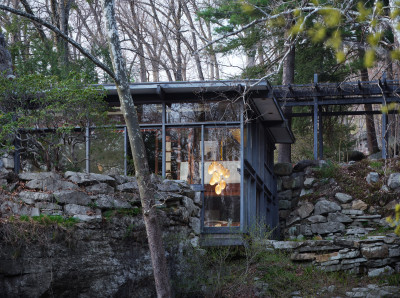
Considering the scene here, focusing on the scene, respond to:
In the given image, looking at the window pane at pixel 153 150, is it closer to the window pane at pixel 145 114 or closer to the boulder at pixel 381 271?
the window pane at pixel 145 114

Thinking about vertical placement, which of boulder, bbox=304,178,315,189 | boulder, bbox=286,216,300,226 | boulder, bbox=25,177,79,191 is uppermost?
boulder, bbox=25,177,79,191

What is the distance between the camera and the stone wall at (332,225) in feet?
41.1

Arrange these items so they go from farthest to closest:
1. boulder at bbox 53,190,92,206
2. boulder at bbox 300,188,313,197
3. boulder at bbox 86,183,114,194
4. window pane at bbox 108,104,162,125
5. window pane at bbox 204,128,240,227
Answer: boulder at bbox 300,188,313,197 < window pane at bbox 108,104,162,125 < window pane at bbox 204,128,240,227 < boulder at bbox 86,183,114,194 < boulder at bbox 53,190,92,206

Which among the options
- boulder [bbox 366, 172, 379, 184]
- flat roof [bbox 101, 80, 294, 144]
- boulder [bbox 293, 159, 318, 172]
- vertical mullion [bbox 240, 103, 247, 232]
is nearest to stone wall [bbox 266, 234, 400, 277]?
vertical mullion [bbox 240, 103, 247, 232]

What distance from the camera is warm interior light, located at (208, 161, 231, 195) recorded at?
12.6 metres

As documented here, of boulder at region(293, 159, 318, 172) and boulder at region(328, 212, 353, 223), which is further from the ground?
boulder at region(293, 159, 318, 172)

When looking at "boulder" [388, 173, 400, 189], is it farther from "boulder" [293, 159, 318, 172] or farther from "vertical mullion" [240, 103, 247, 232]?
"vertical mullion" [240, 103, 247, 232]

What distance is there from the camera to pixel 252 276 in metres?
10.8

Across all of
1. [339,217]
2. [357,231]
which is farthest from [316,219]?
[357,231]

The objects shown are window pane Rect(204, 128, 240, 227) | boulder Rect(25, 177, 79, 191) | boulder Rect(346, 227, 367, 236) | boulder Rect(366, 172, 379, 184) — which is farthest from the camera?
boulder Rect(366, 172, 379, 184)

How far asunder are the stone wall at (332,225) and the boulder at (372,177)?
0.09 ft

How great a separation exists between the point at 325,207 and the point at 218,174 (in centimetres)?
407

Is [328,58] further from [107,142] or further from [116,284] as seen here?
[116,284]

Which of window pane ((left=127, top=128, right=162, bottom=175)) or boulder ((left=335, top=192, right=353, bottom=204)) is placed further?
boulder ((left=335, top=192, right=353, bottom=204))
